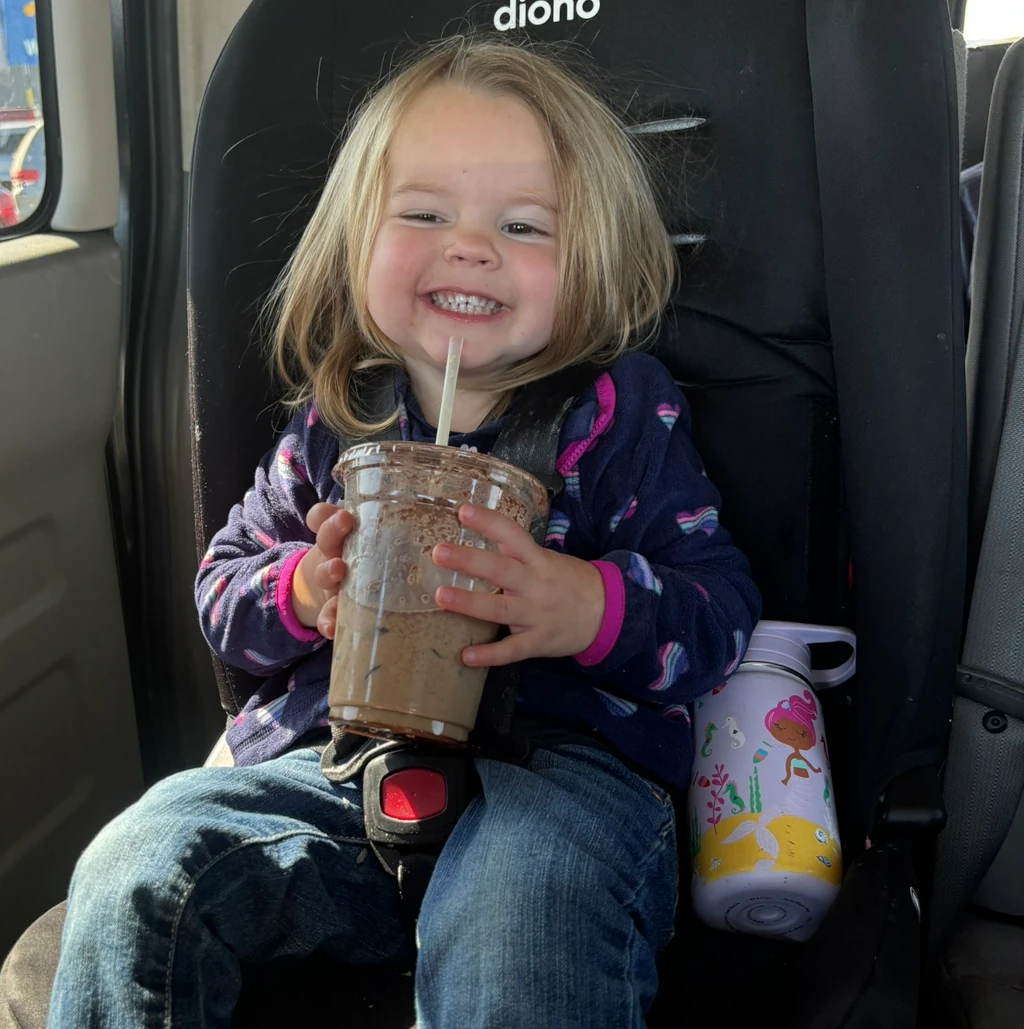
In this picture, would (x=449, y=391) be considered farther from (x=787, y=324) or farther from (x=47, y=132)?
(x=47, y=132)

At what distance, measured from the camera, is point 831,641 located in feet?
3.93

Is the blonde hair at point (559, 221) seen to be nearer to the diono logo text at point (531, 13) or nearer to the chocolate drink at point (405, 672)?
the diono logo text at point (531, 13)

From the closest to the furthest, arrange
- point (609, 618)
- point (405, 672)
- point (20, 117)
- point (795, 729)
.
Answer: point (405, 672), point (609, 618), point (795, 729), point (20, 117)

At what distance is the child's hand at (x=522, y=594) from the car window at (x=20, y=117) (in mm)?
967

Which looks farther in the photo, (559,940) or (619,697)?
(619,697)

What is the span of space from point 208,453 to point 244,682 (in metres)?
0.25

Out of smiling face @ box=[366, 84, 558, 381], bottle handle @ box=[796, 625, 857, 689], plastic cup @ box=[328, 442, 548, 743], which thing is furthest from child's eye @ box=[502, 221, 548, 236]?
bottle handle @ box=[796, 625, 857, 689]

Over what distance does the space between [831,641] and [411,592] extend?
19.8 inches

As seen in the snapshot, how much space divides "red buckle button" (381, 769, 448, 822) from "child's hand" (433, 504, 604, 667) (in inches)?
5.7

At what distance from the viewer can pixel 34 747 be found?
158cm

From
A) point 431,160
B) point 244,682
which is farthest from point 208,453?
point 431,160

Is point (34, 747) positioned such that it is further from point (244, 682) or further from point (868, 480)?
point (868, 480)

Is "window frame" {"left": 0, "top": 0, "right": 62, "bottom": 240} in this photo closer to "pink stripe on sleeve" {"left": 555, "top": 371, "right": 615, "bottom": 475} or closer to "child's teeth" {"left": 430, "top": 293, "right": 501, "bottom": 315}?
"child's teeth" {"left": 430, "top": 293, "right": 501, "bottom": 315}

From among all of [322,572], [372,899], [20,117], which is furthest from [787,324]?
[20,117]
